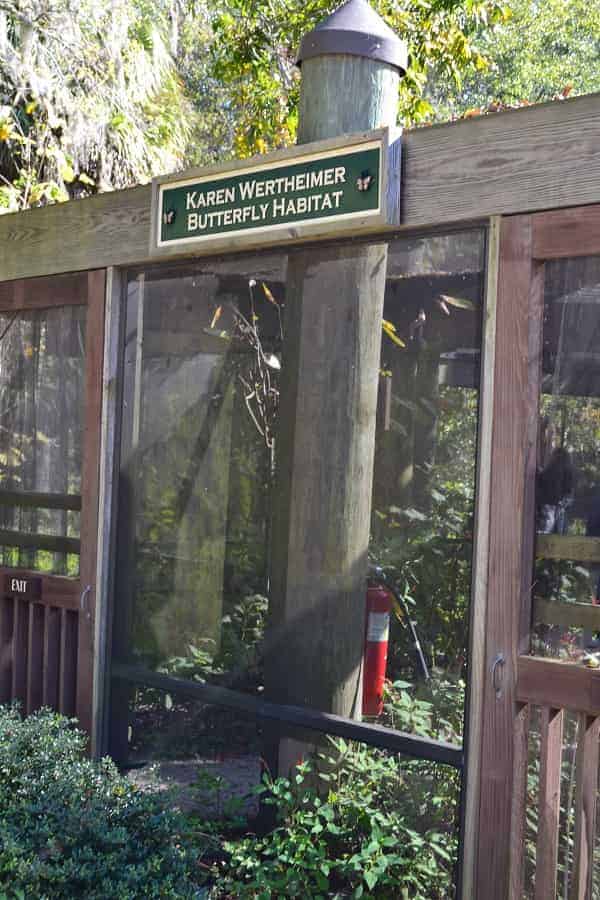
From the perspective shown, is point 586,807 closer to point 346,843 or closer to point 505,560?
point 505,560

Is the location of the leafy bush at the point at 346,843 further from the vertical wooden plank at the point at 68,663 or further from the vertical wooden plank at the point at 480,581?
the vertical wooden plank at the point at 68,663

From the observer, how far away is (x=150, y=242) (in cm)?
426

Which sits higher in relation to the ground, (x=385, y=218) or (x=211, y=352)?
(x=385, y=218)

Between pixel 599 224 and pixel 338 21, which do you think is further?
pixel 338 21

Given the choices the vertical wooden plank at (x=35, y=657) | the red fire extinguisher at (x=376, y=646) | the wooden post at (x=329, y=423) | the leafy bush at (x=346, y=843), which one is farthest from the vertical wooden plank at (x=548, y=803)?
the vertical wooden plank at (x=35, y=657)

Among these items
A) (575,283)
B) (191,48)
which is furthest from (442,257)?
(191,48)

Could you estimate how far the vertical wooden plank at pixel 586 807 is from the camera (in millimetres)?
2992

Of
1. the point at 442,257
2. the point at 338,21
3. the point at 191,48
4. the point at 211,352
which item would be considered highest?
the point at 191,48

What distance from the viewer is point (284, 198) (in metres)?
3.76

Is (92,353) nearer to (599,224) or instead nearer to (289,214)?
(289,214)

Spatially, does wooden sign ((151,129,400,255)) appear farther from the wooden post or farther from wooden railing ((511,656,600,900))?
wooden railing ((511,656,600,900))

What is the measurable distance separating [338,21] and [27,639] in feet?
9.71

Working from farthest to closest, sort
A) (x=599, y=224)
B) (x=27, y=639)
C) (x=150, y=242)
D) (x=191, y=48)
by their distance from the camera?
(x=191, y=48) → (x=27, y=639) → (x=150, y=242) → (x=599, y=224)

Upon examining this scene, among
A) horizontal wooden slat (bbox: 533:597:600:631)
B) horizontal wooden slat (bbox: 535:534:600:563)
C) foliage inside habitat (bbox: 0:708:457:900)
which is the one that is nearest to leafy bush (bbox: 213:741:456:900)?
foliage inside habitat (bbox: 0:708:457:900)
